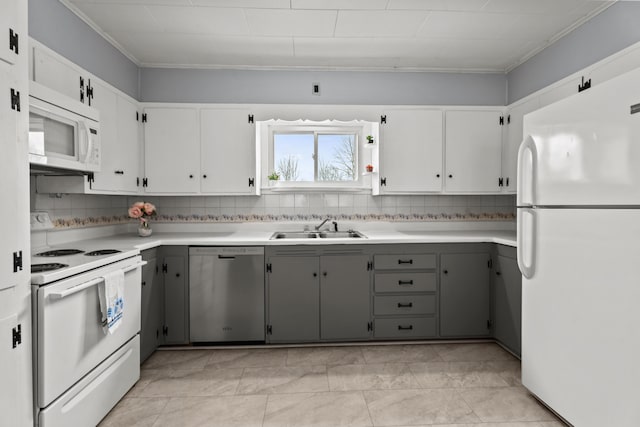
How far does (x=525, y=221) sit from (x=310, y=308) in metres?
1.73

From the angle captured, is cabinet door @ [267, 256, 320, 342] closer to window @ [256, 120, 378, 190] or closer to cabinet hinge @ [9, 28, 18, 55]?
window @ [256, 120, 378, 190]

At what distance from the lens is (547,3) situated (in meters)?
2.46

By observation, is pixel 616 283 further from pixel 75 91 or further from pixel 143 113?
pixel 143 113

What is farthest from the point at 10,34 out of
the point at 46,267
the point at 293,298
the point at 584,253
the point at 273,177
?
the point at 584,253

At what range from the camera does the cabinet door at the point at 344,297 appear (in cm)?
303

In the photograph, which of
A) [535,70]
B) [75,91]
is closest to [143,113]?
[75,91]

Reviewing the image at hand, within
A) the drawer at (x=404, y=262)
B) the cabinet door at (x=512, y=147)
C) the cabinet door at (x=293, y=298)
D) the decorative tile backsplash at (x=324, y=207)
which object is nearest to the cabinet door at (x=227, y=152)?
the decorative tile backsplash at (x=324, y=207)

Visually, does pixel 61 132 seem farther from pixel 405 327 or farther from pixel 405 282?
pixel 405 327

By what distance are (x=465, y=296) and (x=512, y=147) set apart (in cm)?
144

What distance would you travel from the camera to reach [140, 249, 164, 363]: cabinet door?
2.73 metres

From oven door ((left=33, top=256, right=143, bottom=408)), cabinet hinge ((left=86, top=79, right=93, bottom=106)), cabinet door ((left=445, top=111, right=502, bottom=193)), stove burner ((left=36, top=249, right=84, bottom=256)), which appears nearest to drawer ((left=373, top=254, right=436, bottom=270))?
cabinet door ((left=445, top=111, right=502, bottom=193))

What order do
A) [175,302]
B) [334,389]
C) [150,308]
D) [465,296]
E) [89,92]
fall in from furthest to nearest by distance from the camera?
[465,296], [175,302], [150,308], [89,92], [334,389]

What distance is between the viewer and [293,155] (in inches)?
143

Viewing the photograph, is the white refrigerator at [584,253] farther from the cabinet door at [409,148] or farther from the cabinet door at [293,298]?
the cabinet door at [293,298]
